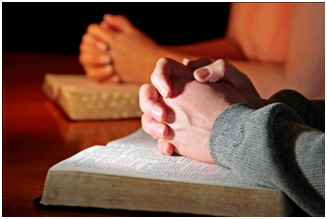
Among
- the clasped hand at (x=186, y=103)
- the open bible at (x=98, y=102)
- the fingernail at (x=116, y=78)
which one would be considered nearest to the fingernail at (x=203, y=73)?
the clasped hand at (x=186, y=103)

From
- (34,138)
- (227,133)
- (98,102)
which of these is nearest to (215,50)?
(98,102)

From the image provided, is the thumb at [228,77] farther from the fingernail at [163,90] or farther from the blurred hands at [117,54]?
the blurred hands at [117,54]

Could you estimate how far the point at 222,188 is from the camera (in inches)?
23.6

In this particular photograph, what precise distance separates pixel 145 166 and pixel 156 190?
7 centimetres

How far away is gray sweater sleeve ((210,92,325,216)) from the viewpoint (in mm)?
601

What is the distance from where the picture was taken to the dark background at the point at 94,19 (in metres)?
2.55

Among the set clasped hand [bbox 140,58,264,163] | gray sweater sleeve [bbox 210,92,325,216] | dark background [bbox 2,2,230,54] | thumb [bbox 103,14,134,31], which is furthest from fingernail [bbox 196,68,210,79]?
dark background [bbox 2,2,230,54]

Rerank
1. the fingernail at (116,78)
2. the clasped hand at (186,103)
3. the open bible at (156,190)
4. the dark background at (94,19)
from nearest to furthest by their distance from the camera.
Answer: the open bible at (156,190) < the clasped hand at (186,103) < the fingernail at (116,78) < the dark background at (94,19)

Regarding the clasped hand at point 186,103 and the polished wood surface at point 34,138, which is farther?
the clasped hand at point 186,103

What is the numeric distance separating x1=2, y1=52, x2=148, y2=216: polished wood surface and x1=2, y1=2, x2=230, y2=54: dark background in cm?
83

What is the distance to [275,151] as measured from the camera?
619 mm

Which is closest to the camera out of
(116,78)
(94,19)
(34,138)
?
(34,138)

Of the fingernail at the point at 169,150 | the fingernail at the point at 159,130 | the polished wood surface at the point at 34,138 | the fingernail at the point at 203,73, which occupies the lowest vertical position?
the polished wood surface at the point at 34,138

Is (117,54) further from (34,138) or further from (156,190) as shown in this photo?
(156,190)
